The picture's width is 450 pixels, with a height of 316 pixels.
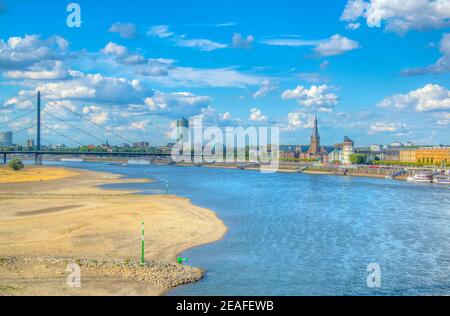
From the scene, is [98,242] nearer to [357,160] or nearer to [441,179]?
[441,179]

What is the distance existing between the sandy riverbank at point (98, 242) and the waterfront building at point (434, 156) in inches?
5326

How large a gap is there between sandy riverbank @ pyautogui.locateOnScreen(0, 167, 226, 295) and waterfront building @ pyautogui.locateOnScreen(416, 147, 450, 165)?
135 m

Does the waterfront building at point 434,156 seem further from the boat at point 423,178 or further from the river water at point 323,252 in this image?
the river water at point 323,252

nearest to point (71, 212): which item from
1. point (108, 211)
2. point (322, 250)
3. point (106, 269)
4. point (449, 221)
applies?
point (108, 211)

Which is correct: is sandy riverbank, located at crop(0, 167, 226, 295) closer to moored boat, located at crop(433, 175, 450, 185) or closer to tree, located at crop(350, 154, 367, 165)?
moored boat, located at crop(433, 175, 450, 185)

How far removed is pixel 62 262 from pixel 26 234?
827 cm

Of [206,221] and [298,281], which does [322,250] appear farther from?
[206,221]

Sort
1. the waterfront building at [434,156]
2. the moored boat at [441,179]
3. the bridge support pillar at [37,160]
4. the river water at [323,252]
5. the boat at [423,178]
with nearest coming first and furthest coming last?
the river water at [323,252]
the moored boat at [441,179]
the boat at [423,178]
the bridge support pillar at [37,160]
the waterfront building at [434,156]

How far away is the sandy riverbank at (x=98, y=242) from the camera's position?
781 inches

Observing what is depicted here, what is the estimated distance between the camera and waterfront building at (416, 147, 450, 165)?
160 m

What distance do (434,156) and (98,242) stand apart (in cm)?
15972

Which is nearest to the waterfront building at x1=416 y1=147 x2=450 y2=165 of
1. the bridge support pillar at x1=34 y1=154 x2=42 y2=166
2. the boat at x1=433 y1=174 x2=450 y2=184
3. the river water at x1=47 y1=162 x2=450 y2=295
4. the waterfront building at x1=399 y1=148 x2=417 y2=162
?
the waterfront building at x1=399 y1=148 x2=417 y2=162

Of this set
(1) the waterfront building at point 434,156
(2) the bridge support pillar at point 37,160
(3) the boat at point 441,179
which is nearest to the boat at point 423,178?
(3) the boat at point 441,179

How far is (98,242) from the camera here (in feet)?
90.6
